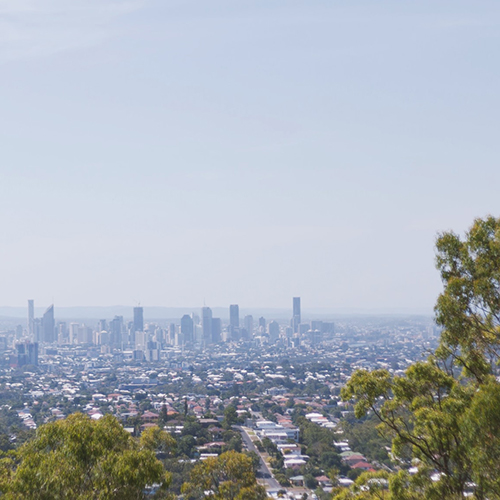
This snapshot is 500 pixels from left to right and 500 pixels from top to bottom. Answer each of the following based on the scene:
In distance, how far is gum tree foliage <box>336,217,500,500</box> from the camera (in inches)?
188

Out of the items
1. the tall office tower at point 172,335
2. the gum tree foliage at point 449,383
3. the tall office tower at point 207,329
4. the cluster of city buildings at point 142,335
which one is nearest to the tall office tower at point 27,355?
the cluster of city buildings at point 142,335

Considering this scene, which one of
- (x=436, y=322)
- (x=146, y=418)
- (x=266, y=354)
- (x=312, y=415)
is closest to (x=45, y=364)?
(x=266, y=354)

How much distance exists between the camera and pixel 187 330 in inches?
4414

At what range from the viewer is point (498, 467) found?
13.2 ft

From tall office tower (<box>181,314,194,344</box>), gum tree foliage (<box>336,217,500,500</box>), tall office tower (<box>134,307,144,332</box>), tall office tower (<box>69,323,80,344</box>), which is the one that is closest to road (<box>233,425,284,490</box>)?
gum tree foliage (<box>336,217,500,500</box>)

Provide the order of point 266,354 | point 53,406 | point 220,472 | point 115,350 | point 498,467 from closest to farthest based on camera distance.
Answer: point 498,467, point 220,472, point 53,406, point 266,354, point 115,350

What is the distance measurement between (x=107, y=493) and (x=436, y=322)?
2.90 metres

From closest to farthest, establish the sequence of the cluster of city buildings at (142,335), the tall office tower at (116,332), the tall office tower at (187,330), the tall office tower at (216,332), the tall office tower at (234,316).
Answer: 1. the cluster of city buildings at (142,335)
2. the tall office tower at (116,332)
3. the tall office tower at (187,330)
4. the tall office tower at (216,332)
5. the tall office tower at (234,316)

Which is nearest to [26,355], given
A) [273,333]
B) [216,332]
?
[216,332]

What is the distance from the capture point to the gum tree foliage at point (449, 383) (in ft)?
15.7

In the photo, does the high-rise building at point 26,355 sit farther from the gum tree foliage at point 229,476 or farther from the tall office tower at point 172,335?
the gum tree foliage at point 229,476

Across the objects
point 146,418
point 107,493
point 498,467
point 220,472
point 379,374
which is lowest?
point 146,418

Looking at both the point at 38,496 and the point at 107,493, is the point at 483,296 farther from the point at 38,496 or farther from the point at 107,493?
the point at 38,496

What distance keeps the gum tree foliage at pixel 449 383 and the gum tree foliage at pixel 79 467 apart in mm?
1855
